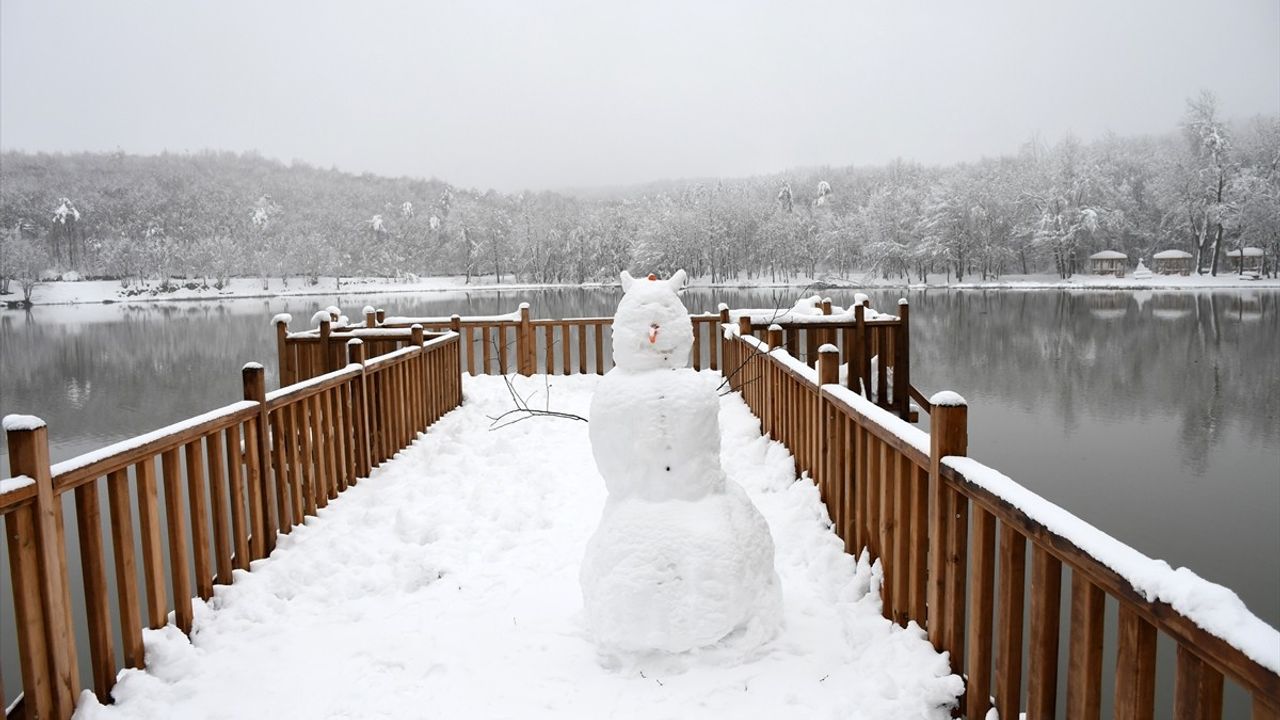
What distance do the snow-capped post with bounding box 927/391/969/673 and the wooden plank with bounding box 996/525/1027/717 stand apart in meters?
0.28

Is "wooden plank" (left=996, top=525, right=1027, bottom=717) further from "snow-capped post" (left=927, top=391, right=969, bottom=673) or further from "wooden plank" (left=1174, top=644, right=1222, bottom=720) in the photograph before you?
"wooden plank" (left=1174, top=644, right=1222, bottom=720)

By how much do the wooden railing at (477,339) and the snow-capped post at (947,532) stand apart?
5.02 m

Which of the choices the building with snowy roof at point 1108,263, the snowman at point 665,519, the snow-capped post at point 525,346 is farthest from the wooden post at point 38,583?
the building with snowy roof at point 1108,263

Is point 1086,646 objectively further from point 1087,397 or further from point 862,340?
point 1087,397

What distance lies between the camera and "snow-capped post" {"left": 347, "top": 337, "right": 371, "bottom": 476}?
5.99 metres

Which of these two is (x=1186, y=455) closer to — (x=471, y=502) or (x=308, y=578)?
(x=471, y=502)

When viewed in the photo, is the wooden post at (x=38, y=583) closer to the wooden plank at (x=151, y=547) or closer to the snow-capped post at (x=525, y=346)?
the wooden plank at (x=151, y=547)

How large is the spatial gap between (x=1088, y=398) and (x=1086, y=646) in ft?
46.6

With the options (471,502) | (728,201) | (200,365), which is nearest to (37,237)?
(728,201)

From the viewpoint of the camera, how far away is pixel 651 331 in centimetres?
344

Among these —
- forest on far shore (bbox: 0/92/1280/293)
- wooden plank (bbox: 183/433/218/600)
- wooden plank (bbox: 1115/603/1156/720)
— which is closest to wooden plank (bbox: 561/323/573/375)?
wooden plank (bbox: 183/433/218/600)

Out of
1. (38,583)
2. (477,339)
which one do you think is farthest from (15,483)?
(477,339)

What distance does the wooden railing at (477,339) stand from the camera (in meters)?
8.06

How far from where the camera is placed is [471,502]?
18.2 feet
